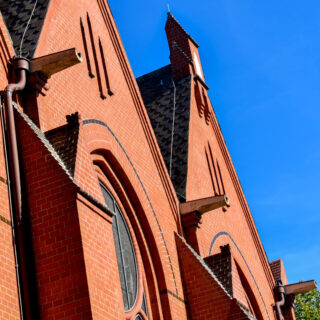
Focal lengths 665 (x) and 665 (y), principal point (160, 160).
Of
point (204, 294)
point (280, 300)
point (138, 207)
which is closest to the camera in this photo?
point (138, 207)

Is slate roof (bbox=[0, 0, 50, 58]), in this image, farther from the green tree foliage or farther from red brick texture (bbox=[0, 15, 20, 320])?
the green tree foliage

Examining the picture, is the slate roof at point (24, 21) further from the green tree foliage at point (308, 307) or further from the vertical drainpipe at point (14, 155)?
the green tree foliage at point (308, 307)

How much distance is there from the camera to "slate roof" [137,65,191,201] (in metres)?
16.8

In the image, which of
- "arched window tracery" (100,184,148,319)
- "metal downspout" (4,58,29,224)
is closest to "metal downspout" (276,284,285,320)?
"arched window tracery" (100,184,148,319)

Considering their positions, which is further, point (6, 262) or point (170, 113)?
point (170, 113)

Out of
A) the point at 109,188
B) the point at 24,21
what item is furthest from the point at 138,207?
the point at 24,21

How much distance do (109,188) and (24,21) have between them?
11.1 feet

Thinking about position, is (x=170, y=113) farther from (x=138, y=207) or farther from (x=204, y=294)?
(x=204, y=294)

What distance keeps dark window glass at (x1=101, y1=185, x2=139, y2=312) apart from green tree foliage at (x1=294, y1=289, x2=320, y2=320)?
94.3ft

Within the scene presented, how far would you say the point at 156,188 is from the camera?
14156mm

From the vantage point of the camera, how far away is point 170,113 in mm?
19078

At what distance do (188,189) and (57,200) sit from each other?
784 centimetres

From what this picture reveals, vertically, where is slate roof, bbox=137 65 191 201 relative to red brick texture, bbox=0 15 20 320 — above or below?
above

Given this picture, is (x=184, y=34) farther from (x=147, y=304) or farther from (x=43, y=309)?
(x=43, y=309)
